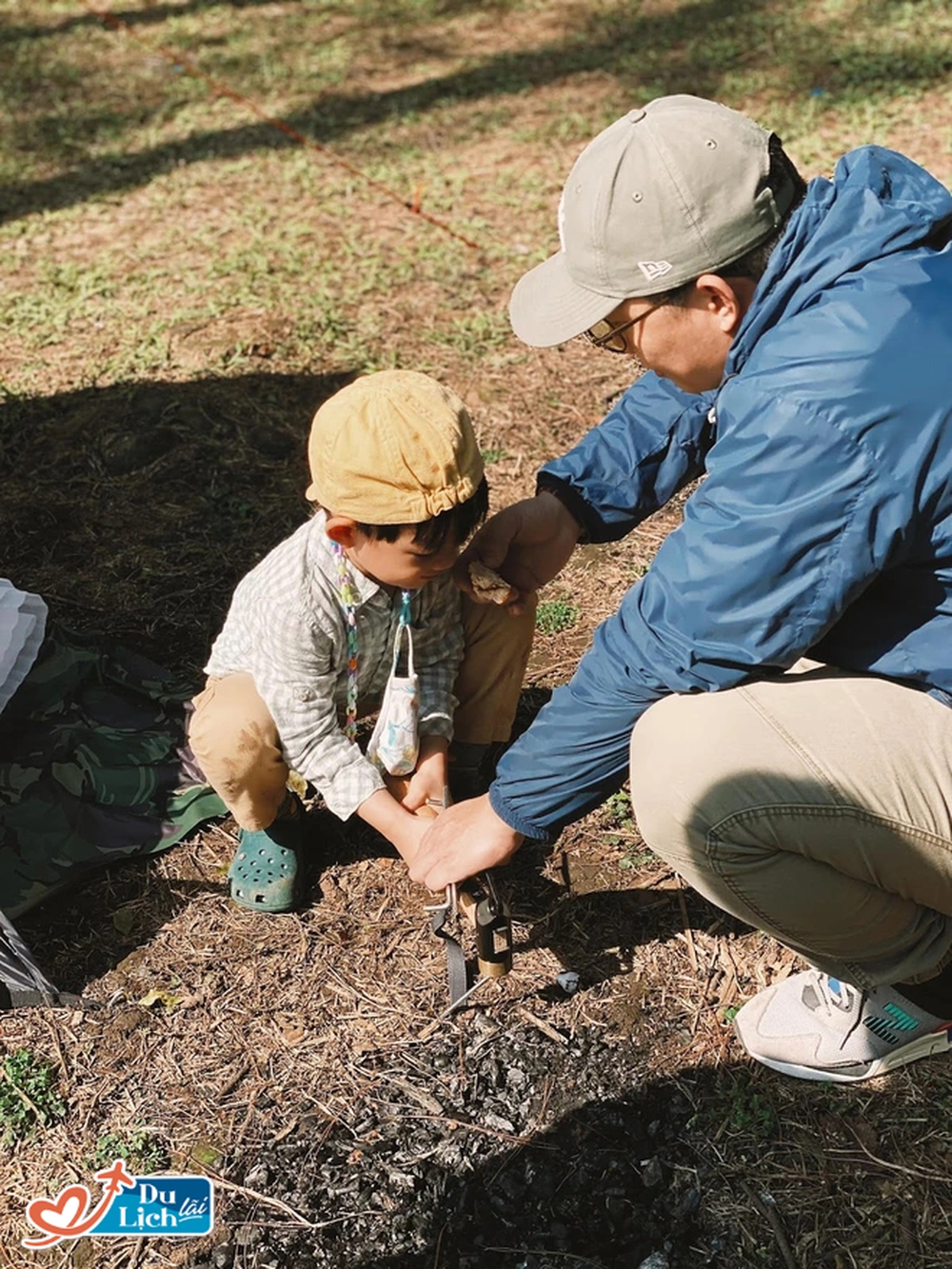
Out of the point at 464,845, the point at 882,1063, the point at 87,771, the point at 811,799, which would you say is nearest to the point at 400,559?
the point at 464,845

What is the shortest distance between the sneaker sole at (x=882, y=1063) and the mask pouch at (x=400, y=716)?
3.18 feet

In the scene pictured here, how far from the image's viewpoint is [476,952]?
2.80 m

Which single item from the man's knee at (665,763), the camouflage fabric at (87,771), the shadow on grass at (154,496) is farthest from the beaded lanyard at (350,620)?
the shadow on grass at (154,496)

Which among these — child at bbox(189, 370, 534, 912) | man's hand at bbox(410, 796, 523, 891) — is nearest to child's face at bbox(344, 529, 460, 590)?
child at bbox(189, 370, 534, 912)

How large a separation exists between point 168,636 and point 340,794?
1212 millimetres

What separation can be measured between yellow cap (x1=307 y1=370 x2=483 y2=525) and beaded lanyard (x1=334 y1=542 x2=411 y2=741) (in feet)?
0.67

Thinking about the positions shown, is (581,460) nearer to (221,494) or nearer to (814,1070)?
(814,1070)

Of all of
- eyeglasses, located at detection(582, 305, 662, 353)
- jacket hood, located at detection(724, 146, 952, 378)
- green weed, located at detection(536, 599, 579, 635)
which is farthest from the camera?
green weed, located at detection(536, 599, 579, 635)

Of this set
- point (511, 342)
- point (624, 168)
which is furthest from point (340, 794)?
point (511, 342)

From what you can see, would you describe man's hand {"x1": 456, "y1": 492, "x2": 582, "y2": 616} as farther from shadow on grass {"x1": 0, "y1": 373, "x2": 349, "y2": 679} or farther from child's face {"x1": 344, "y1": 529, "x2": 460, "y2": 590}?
shadow on grass {"x1": 0, "y1": 373, "x2": 349, "y2": 679}

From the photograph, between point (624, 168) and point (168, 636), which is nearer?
point (624, 168)

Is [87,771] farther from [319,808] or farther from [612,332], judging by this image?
[612,332]

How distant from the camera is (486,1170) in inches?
95.3

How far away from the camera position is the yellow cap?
234 cm
